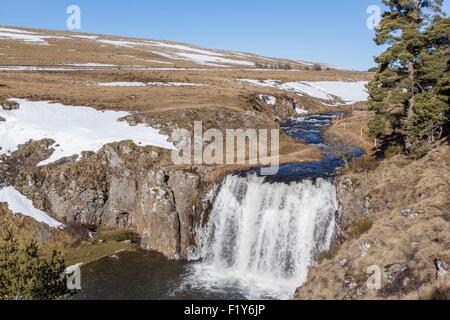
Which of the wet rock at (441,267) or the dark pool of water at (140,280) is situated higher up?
the wet rock at (441,267)

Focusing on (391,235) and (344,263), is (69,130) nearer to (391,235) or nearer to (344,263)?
(344,263)

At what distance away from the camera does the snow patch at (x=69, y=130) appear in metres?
47.0

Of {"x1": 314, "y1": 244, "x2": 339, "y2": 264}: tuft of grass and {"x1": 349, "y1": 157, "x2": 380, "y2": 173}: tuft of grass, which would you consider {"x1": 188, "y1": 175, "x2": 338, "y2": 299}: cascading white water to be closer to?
{"x1": 314, "y1": 244, "x2": 339, "y2": 264}: tuft of grass

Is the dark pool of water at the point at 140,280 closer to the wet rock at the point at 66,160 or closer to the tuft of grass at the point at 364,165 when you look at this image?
the wet rock at the point at 66,160

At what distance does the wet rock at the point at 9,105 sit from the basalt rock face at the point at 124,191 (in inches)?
559

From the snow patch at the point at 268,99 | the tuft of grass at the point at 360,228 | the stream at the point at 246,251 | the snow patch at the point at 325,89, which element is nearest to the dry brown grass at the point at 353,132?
the snow patch at the point at 268,99

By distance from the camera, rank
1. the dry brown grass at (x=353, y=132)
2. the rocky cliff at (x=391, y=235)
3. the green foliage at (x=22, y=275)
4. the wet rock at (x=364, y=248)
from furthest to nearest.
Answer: the dry brown grass at (x=353, y=132) < the wet rock at (x=364, y=248) < the rocky cliff at (x=391, y=235) < the green foliage at (x=22, y=275)

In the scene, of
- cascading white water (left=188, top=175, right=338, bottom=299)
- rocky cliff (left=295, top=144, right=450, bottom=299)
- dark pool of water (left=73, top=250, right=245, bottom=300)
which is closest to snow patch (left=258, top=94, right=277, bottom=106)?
cascading white water (left=188, top=175, right=338, bottom=299)

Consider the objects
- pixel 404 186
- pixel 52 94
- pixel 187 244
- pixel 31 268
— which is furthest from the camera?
pixel 52 94

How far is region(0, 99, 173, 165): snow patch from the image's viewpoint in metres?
47.0
